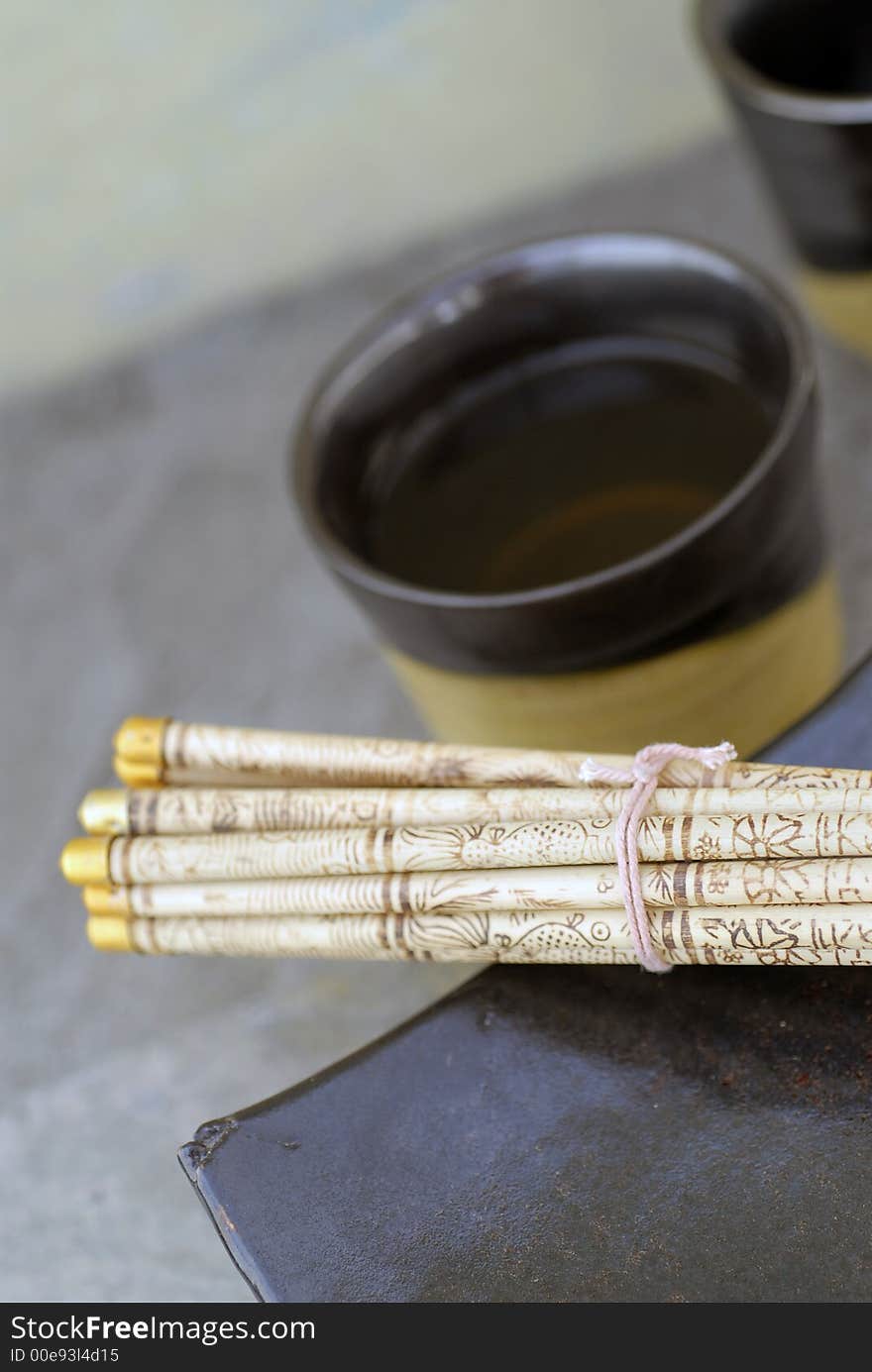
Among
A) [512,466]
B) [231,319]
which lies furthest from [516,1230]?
[231,319]

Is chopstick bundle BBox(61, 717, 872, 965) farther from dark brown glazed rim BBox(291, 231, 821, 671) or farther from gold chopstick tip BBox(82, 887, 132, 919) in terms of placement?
dark brown glazed rim BBox(291, 231, 821, 671)

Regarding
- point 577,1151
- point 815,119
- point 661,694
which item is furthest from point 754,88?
point 577,1151

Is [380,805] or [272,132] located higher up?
[380,805]

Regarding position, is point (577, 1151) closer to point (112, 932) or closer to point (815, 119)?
point (112, 932)

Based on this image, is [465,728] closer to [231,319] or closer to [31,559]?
[31,559]

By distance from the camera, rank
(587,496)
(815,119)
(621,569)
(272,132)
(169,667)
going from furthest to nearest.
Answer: (272,132)
(169,667)
(815,119)
(587,496)
(621,569)

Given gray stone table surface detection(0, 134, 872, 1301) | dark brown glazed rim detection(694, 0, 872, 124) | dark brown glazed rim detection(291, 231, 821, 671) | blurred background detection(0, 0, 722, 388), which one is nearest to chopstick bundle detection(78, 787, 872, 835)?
dark brown glazed rim detection(291, 231, 821, 671)
